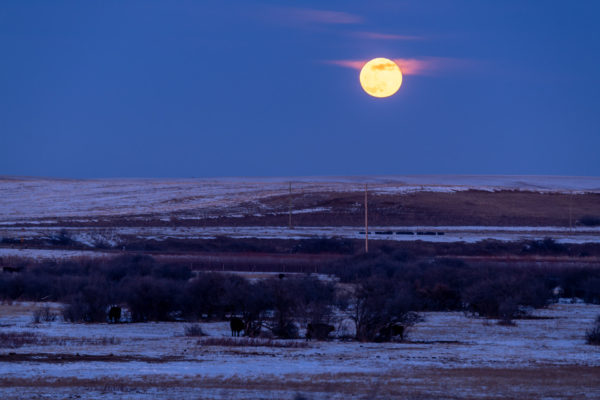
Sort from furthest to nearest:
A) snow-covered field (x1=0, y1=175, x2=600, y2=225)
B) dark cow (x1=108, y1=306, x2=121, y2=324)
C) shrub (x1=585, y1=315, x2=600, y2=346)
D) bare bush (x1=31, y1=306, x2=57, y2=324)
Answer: snow-covered field (x1=0, y1=175, x2=600, y2=225) < dark cow (x1=108, y1=306, x2=121, y2=324) < bare bush (x1=31, y1=306, x2=57, y2=324) < shrub (x1=585, y1=315, x2=600, y2=346)

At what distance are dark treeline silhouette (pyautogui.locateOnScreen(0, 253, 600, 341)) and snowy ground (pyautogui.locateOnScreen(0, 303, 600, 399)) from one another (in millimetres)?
1216

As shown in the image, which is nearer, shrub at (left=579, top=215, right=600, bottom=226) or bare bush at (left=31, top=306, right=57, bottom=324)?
bare bush at (left=31, top=306, right=57, bottom=324)

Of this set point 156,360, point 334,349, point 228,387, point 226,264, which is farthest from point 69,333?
point 226,264

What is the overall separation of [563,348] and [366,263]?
2238cm

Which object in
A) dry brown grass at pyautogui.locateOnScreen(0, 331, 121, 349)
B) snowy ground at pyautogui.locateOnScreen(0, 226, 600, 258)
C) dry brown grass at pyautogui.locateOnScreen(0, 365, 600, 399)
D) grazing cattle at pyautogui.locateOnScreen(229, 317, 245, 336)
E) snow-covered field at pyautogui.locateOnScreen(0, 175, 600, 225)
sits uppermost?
snow-covered field at pyautogui.locateOnScreen(0, 175, 600, 225)

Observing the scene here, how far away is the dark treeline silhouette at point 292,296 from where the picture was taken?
73.4 ft

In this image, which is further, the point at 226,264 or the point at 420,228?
the point at 420,228

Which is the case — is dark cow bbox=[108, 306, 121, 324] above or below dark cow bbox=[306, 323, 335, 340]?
above

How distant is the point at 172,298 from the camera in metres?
26.3

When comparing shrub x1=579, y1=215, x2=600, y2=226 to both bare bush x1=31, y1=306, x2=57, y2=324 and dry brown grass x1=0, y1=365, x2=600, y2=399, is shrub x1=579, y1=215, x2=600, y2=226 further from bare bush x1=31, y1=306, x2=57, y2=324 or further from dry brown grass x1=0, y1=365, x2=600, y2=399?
dry brown grass x1=0, y1=365, x2=600, y2=399

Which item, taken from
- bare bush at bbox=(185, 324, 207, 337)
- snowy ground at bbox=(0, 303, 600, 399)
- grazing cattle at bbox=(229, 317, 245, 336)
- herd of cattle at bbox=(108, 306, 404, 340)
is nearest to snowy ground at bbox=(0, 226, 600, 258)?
bare bush at bbox=(185, 324, 207, 337)

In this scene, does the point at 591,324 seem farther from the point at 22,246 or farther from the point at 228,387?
the point at 22,246

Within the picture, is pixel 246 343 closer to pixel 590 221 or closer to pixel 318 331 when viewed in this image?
pixel 318 331

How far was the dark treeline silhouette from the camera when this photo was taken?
73.4 ft
